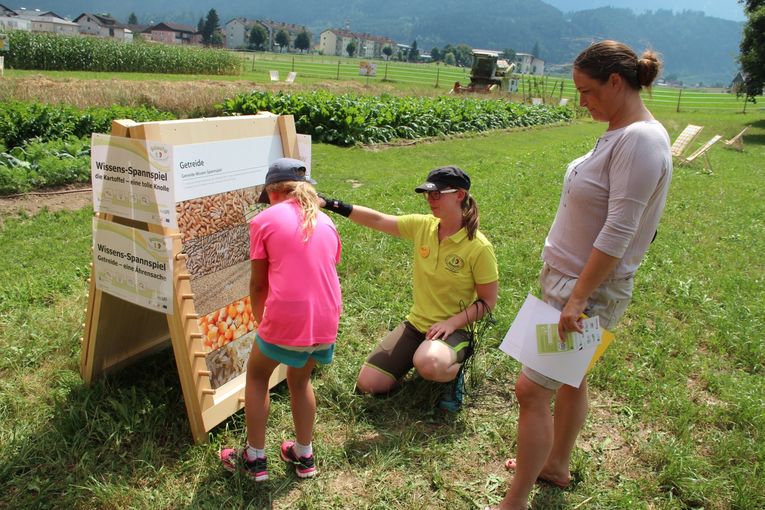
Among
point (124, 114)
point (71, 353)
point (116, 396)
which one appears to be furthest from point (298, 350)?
point (124, 114)

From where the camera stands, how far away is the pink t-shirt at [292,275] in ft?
8.62

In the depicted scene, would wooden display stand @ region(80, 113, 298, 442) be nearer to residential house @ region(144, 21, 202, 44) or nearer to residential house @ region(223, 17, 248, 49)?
residential house @ region(144, 21, 202, 44)

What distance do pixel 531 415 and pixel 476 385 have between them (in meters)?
1.48

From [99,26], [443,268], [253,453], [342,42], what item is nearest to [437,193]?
[443,268]

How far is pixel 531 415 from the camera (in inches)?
102

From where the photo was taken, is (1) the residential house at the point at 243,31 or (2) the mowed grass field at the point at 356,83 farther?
(1) the residential house at the point at 243,31

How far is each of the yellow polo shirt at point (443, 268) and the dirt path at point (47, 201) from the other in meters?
5.52


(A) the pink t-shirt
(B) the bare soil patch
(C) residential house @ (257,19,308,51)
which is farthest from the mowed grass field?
(C) residential house @ (257,19,308,51)

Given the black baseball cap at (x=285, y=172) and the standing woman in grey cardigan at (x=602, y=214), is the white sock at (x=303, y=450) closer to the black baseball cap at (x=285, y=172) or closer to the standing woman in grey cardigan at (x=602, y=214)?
the standing woman in grey cardigan at (x=602, y=214)

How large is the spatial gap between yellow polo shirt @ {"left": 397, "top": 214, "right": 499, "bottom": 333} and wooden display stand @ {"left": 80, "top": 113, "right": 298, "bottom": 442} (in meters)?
0.96

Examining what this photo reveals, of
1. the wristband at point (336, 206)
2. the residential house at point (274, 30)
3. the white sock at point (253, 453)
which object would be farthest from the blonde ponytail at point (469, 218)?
the residential house at point (274, 30)

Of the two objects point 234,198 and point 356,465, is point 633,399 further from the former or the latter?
point 234,198

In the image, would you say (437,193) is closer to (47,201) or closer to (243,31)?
(47,201)

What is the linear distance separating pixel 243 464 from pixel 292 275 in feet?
3.63
